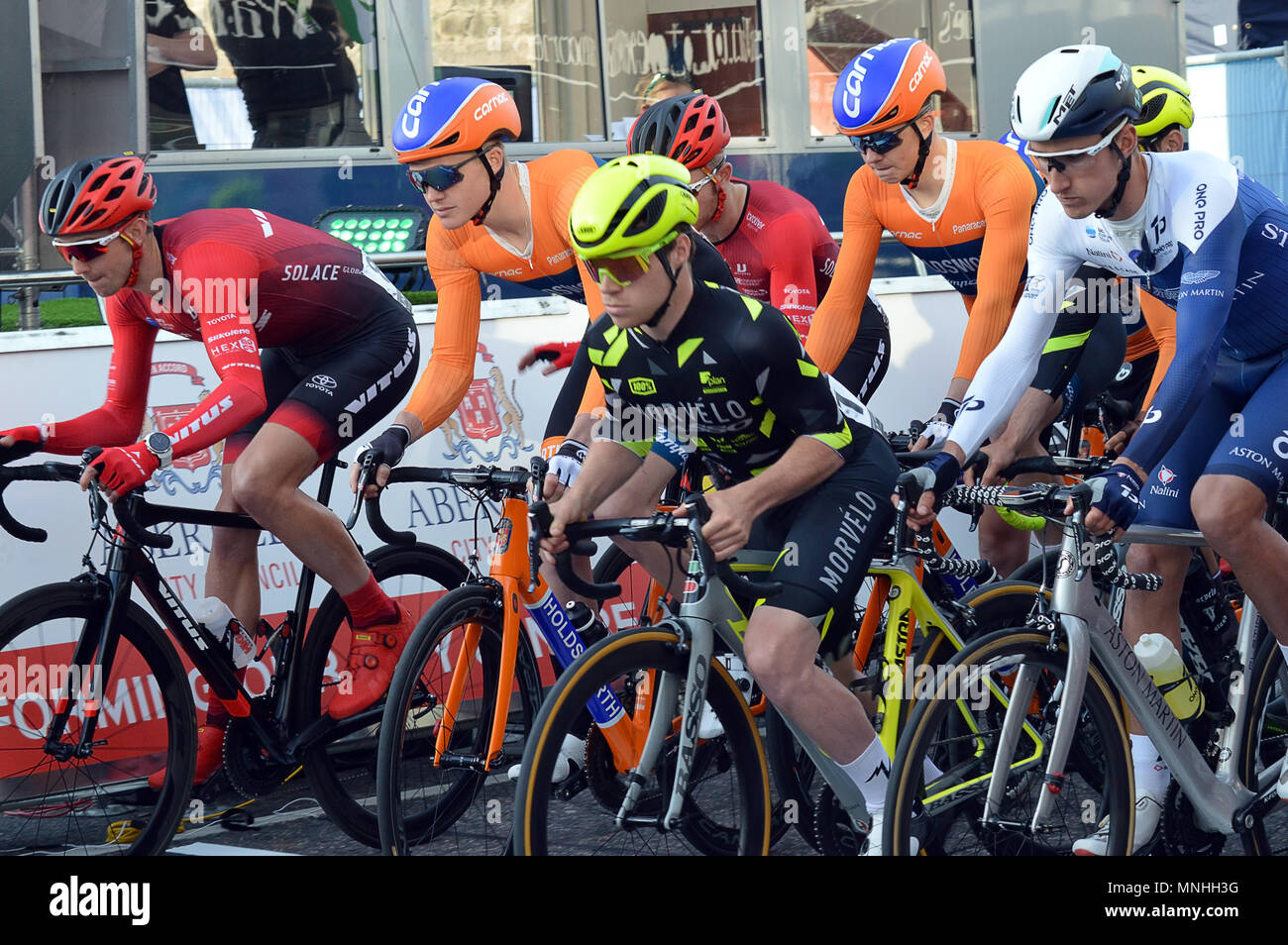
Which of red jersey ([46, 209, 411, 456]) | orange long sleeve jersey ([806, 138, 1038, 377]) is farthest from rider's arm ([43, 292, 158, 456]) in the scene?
orange long sleeve jersey ([806, 138, 1038, 377])

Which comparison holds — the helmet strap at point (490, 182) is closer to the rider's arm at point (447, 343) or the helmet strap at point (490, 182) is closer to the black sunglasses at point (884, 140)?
the rider's arm at point (447, 343)

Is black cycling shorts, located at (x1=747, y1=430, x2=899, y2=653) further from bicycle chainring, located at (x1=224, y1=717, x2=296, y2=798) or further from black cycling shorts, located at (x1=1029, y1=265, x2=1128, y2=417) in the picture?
bicycle chainring, located at (x1=224, y1=717, x2=296, y2=798)

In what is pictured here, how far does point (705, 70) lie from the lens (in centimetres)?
906

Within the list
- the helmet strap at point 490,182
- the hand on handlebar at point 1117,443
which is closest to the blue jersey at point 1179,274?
the hand on handlebar at point 1117,443

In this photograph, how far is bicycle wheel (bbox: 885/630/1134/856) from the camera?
3.68 m

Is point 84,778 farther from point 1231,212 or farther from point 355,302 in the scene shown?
point 1231,212

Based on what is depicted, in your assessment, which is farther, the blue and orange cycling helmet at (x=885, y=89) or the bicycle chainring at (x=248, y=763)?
the blue and orange cycling helmet at (x=885, y=89)

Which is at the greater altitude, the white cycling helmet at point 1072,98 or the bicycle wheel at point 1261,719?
the white cycling helmet at point 1072,98

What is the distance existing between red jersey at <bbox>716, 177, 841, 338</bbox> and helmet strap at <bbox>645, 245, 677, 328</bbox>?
1984 mm

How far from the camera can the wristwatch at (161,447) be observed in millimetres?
4586

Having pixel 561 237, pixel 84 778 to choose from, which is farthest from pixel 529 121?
pixel 84 778

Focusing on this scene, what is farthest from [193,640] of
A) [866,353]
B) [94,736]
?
[866,353]

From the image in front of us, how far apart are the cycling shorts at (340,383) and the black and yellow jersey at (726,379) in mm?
1346
